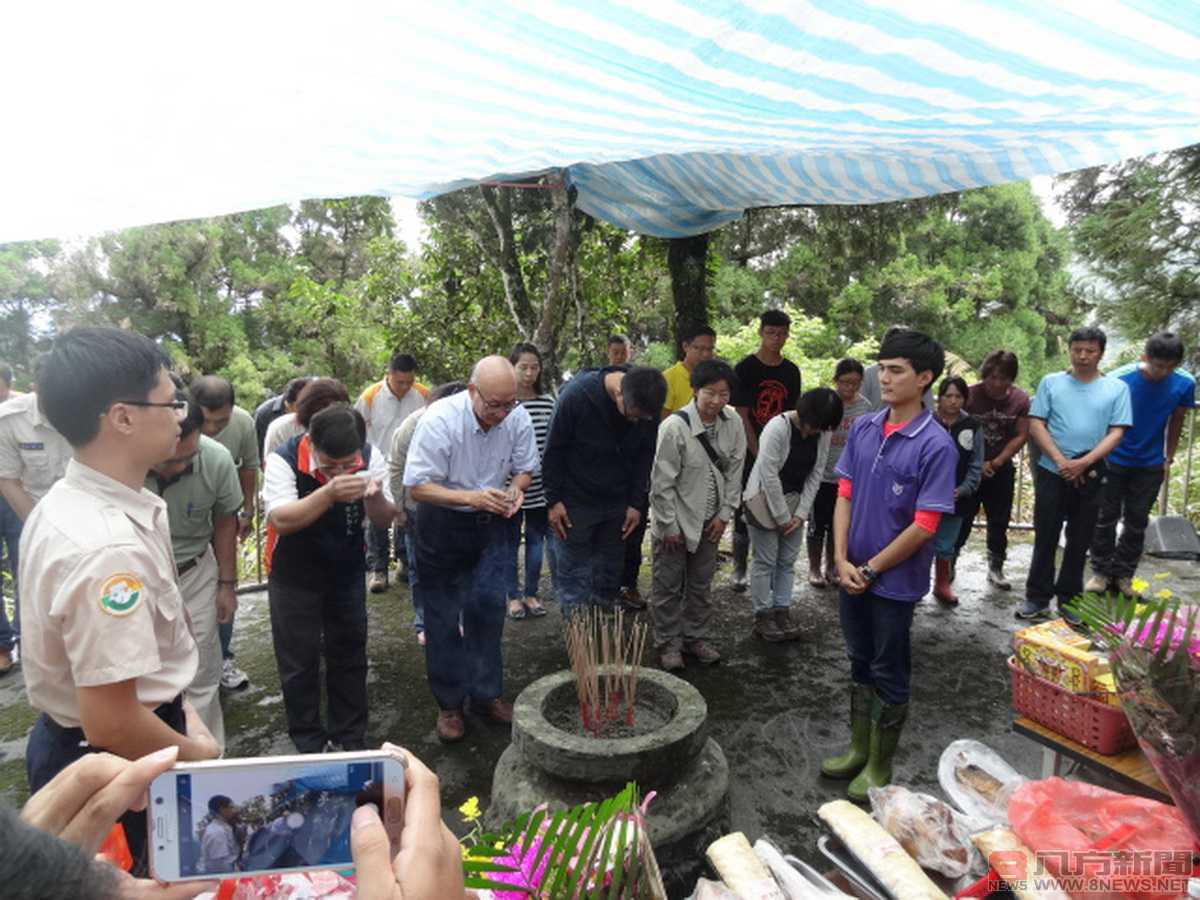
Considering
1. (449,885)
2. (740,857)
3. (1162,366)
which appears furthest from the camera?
(1162,366)

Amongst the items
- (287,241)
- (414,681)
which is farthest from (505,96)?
(287,241)

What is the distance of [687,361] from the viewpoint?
527 centimetres

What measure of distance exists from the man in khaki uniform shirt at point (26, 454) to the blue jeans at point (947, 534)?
546 centimetres

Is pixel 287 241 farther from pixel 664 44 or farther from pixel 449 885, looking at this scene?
pixel 449 885

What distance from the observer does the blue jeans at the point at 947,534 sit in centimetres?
502

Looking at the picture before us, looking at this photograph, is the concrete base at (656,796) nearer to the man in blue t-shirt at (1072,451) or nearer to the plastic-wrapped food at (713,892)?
the plastic-wrapped food at (713,892)

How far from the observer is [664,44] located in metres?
1.97

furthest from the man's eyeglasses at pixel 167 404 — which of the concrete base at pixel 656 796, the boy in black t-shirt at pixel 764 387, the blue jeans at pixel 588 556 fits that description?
the boy in black t-shirt at pixel 764 387

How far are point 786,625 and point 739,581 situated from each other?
980 mm

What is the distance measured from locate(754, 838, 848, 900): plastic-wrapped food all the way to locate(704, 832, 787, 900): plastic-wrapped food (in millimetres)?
31

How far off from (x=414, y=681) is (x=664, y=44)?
11.9ft

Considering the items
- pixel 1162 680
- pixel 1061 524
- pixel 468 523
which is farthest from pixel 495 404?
pixel 1061 524

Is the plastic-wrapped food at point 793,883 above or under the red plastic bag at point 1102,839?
under

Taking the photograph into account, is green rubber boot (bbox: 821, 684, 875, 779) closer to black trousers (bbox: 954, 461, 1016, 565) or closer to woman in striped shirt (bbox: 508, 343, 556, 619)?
woman in striped shirt (bbox: 508, 343, 556, 619)
